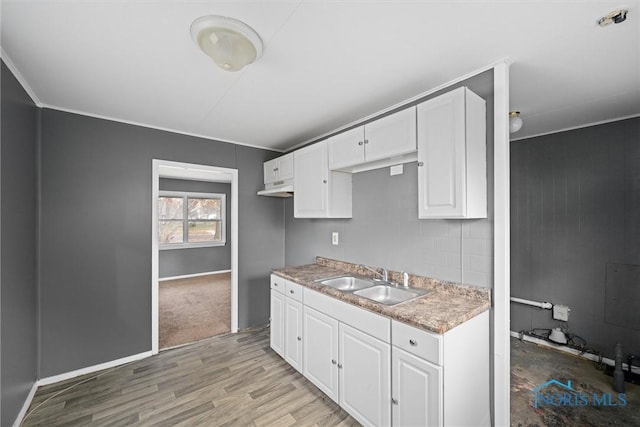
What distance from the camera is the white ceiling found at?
4.30 feet

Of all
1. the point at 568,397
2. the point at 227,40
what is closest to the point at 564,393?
the point at 568,397

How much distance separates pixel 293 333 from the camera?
2.53 m

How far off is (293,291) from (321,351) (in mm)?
588

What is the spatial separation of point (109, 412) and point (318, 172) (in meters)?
2.64

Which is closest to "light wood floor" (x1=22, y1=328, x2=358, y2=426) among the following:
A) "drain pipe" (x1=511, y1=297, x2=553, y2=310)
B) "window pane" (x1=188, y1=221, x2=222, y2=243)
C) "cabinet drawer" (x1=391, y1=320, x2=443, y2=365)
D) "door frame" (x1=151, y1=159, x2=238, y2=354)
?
"door frame" (x1=151, y1=159, x2=238, y2=354)

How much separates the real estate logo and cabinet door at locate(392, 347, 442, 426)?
132 cm

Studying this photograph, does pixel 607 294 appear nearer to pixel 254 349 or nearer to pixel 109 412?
pixel 254 349

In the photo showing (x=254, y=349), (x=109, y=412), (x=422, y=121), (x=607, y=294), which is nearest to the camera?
(x=422, y=121)

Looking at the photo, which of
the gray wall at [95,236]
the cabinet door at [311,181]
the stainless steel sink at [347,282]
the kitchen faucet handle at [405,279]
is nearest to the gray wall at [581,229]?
the kitchen faucet handle at [405,279]

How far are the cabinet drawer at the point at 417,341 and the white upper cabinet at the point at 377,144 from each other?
1221 mm

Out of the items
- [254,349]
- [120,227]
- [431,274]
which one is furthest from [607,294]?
[120,227]

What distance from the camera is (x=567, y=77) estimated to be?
1.91 metres

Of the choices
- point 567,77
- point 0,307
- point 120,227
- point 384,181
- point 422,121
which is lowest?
point 0,307

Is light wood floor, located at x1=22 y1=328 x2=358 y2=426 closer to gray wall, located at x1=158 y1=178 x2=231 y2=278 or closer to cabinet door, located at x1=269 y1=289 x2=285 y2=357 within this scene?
cabinet door, located at x1=269 y1=289 x2=285 y2=357
